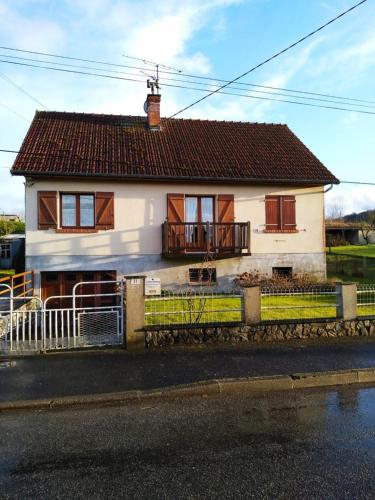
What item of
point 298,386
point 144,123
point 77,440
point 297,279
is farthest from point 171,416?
point 144,123

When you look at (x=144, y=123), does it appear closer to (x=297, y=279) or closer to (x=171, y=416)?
(x=297, y=279)

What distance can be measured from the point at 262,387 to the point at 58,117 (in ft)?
51.0

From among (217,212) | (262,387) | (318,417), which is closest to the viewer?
(318,417)

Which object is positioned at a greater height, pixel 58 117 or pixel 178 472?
pixel 58 117

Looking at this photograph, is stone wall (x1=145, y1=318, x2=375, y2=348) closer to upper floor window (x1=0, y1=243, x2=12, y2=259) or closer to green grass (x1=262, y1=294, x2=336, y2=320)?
green grass (x1=262, y1=294, x2=336, y2=320)

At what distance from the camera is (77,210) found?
14609 mm

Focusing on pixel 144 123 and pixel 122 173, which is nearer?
pixel 122 173

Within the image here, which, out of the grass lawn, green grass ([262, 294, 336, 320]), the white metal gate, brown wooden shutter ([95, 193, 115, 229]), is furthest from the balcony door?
the white metal gate

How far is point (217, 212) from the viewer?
50.8 feet

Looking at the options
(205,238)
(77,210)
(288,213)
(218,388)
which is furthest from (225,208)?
(218,388)

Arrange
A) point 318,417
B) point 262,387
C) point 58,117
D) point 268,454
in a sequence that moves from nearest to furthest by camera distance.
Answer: point 268,454
point 318,417
point 262,387
point 58,117

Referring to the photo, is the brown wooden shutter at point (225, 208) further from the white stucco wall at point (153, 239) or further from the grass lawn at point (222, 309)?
the grass lawn at point (222, 309)

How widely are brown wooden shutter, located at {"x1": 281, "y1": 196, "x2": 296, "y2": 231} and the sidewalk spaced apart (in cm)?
856

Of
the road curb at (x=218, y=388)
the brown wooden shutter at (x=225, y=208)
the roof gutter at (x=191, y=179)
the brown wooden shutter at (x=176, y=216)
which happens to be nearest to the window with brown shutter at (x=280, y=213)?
the roof gutter at (x=191, y=179)
